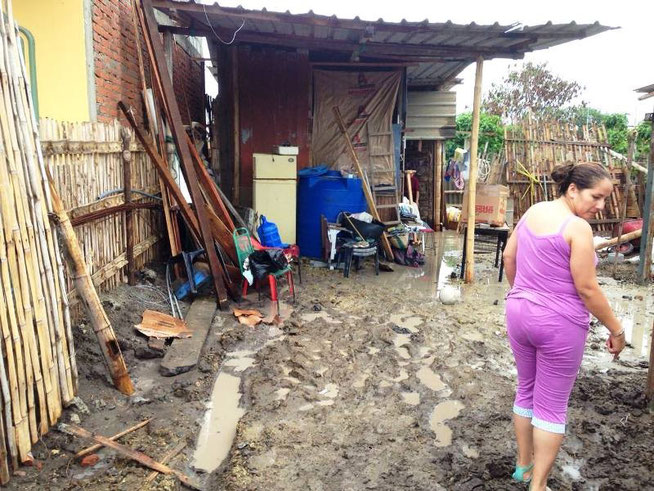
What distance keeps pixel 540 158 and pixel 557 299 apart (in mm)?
10214

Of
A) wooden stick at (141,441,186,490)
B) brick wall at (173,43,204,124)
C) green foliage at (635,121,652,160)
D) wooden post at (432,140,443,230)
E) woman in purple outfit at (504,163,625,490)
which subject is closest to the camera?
→ woman in purple outfit at (504,163,625,490)

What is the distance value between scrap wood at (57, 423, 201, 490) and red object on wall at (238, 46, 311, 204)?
6.18 metres

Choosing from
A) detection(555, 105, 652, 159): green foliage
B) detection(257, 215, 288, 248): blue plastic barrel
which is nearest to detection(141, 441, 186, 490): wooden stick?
detection(257, 215, 288, 248): blue plastic barrel

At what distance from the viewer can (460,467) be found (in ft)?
9.73

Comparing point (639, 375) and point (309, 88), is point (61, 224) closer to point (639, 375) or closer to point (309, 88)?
point (639, 375)

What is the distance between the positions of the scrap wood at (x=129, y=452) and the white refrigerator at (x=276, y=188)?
5347mm

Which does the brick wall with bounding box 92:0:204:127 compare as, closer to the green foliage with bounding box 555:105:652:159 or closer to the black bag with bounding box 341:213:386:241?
the black bag with bounding box 341:213:386:241

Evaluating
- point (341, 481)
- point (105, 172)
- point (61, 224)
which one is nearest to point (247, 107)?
point (105, 172)

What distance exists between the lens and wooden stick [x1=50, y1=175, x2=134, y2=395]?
3.34m

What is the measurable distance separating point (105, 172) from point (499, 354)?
4.26m

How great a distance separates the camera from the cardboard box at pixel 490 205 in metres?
7.79

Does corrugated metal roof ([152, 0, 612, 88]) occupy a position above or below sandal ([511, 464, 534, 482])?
above

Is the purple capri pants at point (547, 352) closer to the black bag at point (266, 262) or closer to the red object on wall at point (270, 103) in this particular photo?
the black bag at point (266, 262)

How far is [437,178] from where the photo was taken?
1287 centimetres
